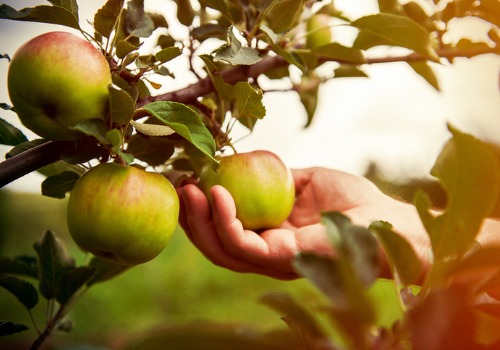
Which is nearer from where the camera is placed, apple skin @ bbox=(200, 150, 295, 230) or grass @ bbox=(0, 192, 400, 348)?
apple skin @ bbox=(200, 150, 295, 230)

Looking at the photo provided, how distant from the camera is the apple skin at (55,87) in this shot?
0.71m

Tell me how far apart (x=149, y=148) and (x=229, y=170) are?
0.70ft

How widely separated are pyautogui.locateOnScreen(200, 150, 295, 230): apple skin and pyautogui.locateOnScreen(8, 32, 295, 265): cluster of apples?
19 centimetres

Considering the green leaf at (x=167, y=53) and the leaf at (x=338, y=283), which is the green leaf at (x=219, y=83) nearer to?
the green leaf at (x=167, y=53)

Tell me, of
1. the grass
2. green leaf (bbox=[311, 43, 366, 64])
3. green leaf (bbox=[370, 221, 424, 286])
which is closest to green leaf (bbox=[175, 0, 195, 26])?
green leaf (bbox=[311, 43, 366, 64])

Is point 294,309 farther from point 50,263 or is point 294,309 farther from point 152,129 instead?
point 50,263

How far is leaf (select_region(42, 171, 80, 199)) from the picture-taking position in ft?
2.89

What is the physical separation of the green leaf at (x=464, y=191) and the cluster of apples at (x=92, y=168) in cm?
45

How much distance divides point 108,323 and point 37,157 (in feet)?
10.1

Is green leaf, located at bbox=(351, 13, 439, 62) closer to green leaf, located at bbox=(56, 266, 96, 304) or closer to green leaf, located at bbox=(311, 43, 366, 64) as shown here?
green leaf, located at bbox=(311, 43, 366, 64)

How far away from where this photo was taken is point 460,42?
1.08m

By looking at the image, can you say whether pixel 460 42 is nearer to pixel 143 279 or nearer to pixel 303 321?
pixel 303 321

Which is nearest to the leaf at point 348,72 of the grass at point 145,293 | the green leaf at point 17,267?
the green leaf at point 17,267

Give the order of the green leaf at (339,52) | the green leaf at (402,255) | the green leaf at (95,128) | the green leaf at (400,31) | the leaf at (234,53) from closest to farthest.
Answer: the green leaf at (402,255), the green leaf at (95,128), the leaf at (234,53), the green leaf at (400,31), the green leaf at (339,52)
